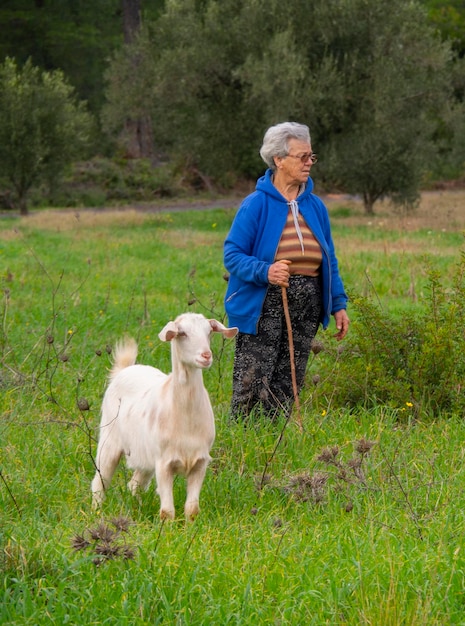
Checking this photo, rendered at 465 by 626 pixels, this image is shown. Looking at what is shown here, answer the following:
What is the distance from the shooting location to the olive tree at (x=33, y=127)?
30.8m

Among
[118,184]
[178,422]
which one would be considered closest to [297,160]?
[178,422]

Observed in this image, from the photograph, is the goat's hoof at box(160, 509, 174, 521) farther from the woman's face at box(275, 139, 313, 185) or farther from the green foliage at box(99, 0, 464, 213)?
the green foliage at box(99, 0, 464, 213)

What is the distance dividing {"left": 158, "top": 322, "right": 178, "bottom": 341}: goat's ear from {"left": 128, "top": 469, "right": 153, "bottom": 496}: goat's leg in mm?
959

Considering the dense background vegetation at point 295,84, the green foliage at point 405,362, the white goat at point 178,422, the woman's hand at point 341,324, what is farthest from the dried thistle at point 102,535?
the dense background vegetation at point 295,84

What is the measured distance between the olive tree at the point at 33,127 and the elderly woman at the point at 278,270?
25114 mm

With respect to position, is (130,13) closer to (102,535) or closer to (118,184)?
(118,184)

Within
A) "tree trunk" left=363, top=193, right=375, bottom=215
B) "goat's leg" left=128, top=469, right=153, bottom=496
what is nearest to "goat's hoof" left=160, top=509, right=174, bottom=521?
"goat's leg" left=128, top=469, right=153, bottom=496

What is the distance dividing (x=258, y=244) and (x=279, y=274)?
16.6 inches

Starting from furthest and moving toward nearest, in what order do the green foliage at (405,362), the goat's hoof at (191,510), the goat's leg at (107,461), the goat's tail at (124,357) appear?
the green foliage at (405,362)
the goat's tail at (124,357)
the goat's leg at (107,461)
the goat's hoof at (191,510)

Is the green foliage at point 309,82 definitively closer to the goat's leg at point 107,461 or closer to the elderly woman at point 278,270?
the elderly woman at point 278,270

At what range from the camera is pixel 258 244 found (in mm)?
6633

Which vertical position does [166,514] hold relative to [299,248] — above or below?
below

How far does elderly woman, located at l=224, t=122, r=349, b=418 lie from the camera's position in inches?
256

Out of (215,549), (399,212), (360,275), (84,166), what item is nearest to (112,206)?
(84,166)
